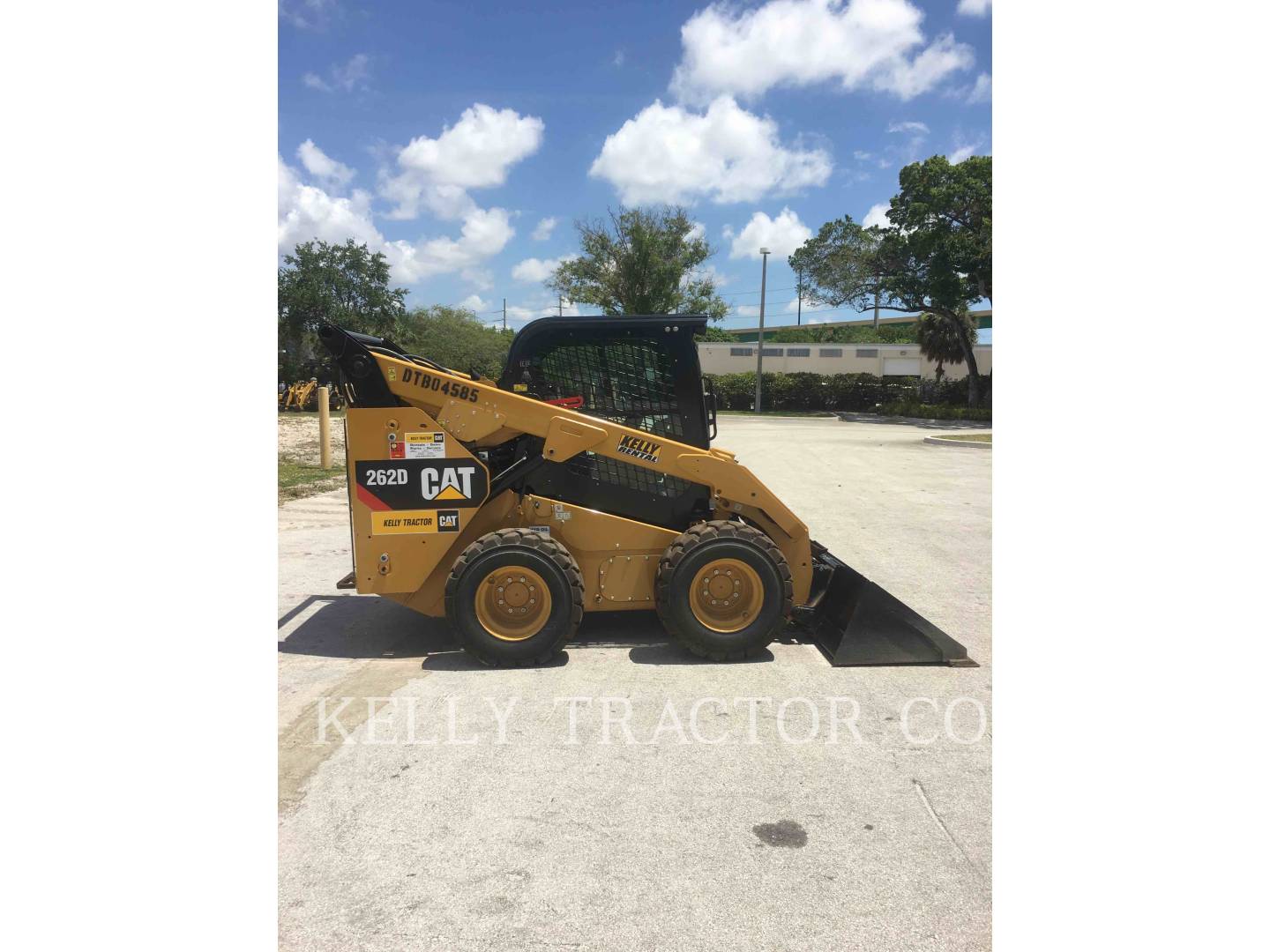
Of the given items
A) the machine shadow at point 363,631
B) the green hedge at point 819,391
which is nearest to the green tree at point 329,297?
the green hedge at point 819,391

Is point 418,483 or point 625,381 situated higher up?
point 625,381

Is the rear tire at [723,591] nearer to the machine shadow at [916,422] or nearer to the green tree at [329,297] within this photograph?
the machine shadow at [916,422]

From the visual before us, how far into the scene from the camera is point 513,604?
4.56 m

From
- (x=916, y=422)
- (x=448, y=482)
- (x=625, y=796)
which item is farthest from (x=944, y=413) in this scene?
(x=625, y=796)

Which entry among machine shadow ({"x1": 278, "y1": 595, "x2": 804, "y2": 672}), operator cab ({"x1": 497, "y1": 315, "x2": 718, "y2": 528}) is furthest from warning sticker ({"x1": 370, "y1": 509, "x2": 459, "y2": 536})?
operator cab ({"x1": 497, "y1": 315, "x2": 718, "y2": 528})

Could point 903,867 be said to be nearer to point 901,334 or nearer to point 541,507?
point 541,507

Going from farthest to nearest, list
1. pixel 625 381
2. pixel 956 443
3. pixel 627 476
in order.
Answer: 1. pixel 956 443
2. pixel 625 381
3. pixel 627 476

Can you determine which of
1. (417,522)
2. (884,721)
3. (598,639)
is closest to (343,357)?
(417,522)

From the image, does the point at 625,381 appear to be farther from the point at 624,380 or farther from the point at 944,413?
the point at 944,413

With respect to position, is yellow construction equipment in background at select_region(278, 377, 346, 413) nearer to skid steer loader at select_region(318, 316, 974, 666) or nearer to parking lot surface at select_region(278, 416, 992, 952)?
skid steer loader at select_region(318, 316, 974, 666)

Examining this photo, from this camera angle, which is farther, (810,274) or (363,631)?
(810,274)

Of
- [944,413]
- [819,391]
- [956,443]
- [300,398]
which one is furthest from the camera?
[819,391]

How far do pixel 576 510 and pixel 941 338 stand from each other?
116 ft

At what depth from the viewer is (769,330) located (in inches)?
3268
